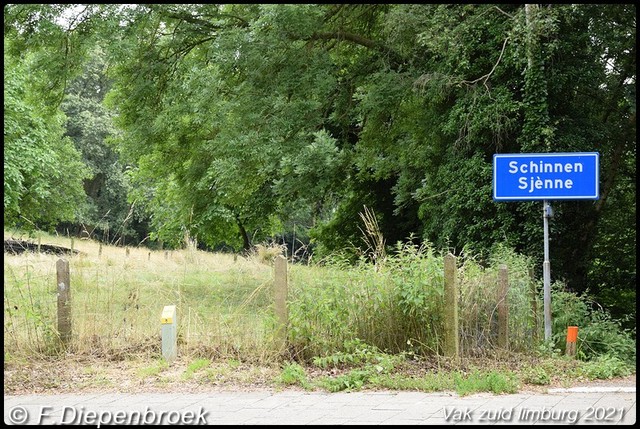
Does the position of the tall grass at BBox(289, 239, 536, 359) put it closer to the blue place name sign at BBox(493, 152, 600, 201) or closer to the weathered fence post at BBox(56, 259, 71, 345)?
the blue place name sign at BBox(493, 152, 600, 201)

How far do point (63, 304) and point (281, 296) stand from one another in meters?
3.02

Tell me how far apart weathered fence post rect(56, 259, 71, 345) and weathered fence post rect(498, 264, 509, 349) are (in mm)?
5957

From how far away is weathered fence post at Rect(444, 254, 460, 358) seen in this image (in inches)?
409

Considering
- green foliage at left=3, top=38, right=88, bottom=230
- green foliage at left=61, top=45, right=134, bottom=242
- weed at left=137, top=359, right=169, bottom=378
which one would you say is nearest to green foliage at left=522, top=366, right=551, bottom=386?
weed at left=137, top=359, right=169, bottom=378

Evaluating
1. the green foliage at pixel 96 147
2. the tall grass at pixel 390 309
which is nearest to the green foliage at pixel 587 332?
the tall grass at pixel 390 309

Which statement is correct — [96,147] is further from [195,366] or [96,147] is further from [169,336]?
[195,366]

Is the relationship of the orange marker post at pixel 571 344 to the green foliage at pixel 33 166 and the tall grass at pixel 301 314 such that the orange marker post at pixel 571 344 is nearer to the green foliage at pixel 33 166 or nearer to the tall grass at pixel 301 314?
the tall grass at pixel 301 314

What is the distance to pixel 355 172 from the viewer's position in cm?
2461

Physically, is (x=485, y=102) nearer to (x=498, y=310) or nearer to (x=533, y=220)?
(x=533, y=220)

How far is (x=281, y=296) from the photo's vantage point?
1065 cm

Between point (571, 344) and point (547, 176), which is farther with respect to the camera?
point (547, 176)

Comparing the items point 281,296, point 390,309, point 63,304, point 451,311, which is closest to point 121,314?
point 63,304

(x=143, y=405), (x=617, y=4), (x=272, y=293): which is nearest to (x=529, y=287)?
(x=272, y=293)

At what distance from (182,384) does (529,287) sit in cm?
573
